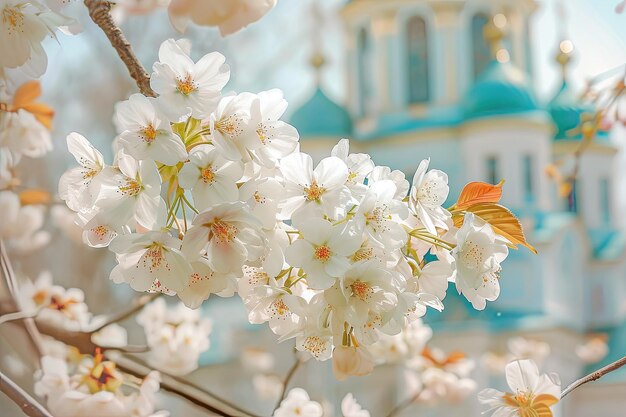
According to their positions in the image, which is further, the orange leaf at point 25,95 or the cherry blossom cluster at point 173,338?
the cherry blossom cluster at point 173,338

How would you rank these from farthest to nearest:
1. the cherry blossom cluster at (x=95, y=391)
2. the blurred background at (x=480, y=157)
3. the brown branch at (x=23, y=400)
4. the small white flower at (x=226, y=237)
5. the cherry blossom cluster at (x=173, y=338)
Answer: the blurred background at (x=480, y=157) < the cherry blossom cluster at (x=173, y=338) < the cherry blossom cluster at (x=95, y=391) < the brown branch at (x=23, y=400) < the small white flower at (x=226, y=237)

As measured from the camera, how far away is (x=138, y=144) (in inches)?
13.4

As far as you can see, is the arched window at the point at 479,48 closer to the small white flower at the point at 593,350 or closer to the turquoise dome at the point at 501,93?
the turquoise dome at the point at 501,93

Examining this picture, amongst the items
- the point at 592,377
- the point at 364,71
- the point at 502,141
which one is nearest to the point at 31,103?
the point at 592,377

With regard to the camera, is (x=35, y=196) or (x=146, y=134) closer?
(x=146, y=134)

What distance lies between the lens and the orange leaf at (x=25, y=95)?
0.66 meters

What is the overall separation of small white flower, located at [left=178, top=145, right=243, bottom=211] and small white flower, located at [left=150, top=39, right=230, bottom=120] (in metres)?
0.02

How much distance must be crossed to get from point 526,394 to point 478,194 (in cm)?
11

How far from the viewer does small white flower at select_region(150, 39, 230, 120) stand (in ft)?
1.15

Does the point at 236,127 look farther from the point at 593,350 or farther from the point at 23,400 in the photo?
the point at 593,350

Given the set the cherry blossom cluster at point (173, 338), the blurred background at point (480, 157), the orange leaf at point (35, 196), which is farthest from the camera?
the blurred background at point (480, 157)

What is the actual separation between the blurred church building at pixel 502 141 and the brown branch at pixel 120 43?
5532 mm

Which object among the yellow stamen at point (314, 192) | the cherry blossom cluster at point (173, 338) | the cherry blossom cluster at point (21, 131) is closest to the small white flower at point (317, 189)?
the yellow stamen at point (314, 192)

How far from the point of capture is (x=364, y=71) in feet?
23.7
